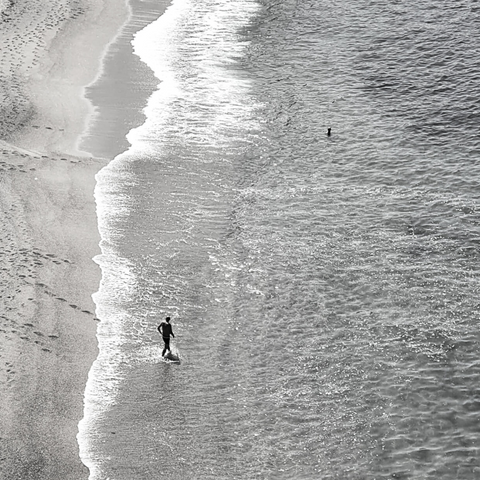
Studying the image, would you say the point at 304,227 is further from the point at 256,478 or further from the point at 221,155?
the point at 256,478

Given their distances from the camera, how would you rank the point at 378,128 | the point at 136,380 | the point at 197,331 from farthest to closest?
the point at 378,128 → the point at 197,331 → the point at 136,380

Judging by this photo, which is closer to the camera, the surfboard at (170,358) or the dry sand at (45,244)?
the dry sand at (45,244)

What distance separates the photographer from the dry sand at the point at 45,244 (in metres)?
28.8

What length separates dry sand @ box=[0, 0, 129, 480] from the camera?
28750 millimetres

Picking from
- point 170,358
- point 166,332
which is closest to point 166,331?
point 166,332

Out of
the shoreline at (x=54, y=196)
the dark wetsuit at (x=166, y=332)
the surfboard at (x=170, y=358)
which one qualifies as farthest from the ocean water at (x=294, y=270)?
the shoreline at (x=54, y=196)

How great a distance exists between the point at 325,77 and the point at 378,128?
337 inches

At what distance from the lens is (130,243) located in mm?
39281

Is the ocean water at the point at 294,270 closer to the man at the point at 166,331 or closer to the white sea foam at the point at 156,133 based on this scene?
the white sea foam at the point at 156,133

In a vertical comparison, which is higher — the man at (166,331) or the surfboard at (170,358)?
the man at (166,331)

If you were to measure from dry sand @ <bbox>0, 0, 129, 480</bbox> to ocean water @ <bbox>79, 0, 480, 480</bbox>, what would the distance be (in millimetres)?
856

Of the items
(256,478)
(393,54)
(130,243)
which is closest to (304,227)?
(130,243)

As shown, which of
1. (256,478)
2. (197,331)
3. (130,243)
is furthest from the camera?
(130,243)

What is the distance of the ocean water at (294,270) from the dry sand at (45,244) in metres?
0.86
